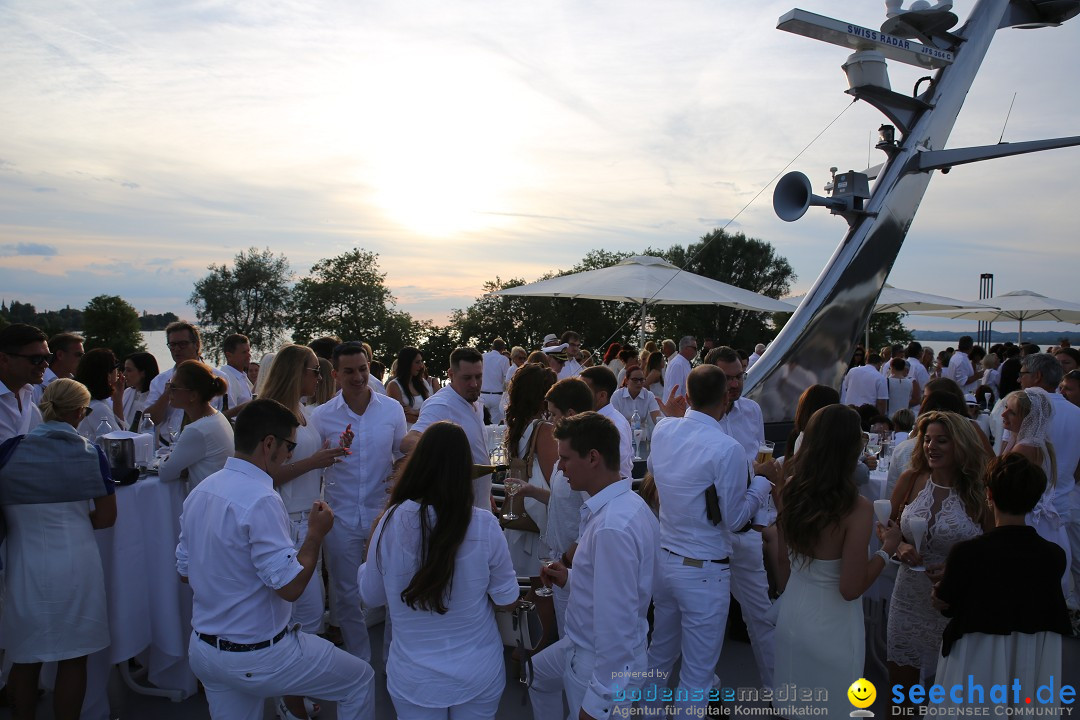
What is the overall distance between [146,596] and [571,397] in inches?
109

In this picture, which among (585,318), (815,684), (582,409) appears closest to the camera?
(815,684)

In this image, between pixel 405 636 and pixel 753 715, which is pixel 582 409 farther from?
pixel 753 715

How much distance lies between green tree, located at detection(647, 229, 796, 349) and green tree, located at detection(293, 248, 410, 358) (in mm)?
17602

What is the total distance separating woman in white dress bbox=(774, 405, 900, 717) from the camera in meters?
2.94

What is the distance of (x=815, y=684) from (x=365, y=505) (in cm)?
261

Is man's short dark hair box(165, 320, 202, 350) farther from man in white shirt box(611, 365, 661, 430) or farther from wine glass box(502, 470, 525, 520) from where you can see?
man in white shirt box(611, 365, 661, 430)

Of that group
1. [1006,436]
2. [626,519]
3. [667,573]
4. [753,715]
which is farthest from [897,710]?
[626,519]

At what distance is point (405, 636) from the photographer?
8.47ft

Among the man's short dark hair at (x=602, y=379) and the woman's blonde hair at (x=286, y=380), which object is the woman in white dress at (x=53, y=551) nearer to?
the woman's blonde hair at (x=286, y=380)

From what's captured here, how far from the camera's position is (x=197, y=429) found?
3.83 metres

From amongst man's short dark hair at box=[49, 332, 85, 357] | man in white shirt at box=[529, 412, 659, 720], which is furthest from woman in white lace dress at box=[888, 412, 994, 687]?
man's short dark hair at box=[49, 332, 85, 357]

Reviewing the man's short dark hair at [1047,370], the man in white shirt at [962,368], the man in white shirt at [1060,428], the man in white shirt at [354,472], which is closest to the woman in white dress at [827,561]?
the man in white shirt at [354,472]

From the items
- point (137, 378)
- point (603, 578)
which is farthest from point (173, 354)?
point (603, 578)

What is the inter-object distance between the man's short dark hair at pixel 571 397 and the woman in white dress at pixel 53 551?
234cm
